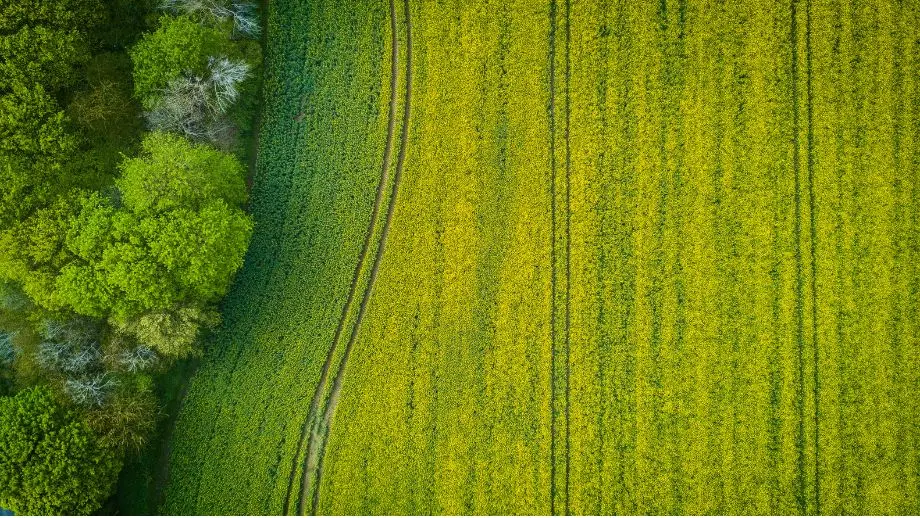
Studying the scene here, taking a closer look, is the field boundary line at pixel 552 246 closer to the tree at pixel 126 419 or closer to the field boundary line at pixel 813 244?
the field boundary line at pixel 813 244

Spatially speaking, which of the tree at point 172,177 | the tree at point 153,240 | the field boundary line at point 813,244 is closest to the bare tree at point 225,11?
the tree at point 172,177

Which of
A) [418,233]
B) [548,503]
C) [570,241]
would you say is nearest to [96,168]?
[418,233]

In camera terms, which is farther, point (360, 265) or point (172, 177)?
point (360, 265)

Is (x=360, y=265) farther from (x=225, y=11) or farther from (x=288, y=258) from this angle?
(x=225, y=11)

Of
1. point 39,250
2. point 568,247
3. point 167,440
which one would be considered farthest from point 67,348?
point 568,247

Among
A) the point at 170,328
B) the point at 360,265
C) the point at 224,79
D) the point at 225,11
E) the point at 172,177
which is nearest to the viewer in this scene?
the point at 172,177
